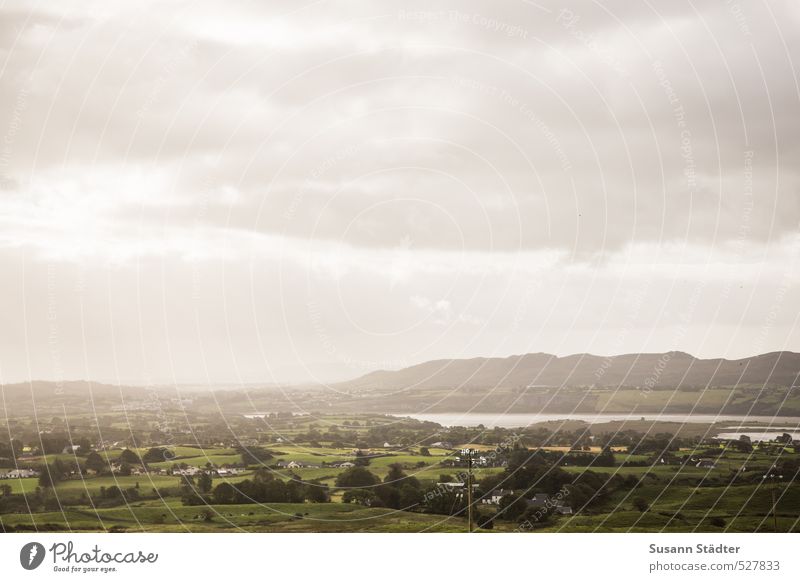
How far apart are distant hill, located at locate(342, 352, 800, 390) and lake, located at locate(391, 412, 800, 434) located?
1912 millimetres

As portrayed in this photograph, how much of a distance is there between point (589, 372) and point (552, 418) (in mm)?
3871

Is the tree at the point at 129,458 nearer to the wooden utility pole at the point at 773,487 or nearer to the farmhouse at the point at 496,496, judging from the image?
the farmhouse at the point at 496,496

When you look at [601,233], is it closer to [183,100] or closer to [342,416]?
[342,416]

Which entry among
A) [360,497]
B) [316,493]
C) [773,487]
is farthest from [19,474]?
[773,487]

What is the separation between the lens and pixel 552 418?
5366 cm

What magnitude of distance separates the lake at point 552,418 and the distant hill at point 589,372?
1912 mm

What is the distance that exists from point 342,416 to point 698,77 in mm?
26874

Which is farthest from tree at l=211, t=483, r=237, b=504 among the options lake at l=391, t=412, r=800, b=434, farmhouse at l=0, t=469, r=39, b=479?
lake at l=391, t=412, r=800, b=434
